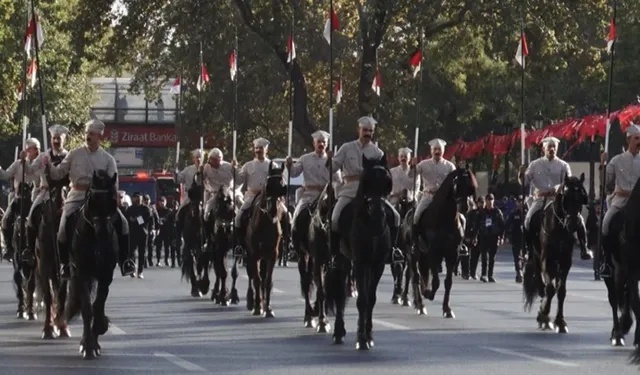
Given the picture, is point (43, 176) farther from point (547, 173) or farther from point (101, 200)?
point (547, 173)

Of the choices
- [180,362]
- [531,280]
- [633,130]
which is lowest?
[180,362]

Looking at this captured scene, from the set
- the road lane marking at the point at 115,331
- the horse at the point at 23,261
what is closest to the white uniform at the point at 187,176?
the horse at the point at 23,261

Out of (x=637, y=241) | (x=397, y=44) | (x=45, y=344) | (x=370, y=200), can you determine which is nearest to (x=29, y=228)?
(x=45, y=344)

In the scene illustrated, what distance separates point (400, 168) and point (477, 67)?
99.1 ft

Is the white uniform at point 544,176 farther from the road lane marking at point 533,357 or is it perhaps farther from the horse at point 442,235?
the road lane marking at point 533,357

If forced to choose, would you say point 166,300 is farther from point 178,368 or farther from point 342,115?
point 342,115

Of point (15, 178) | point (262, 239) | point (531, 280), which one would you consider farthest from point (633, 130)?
point (15, 178)

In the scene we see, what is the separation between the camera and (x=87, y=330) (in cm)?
1833

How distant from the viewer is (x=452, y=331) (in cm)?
2245

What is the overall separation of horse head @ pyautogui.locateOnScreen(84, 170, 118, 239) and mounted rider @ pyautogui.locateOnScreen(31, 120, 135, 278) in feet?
1.24

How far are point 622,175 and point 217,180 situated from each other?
1025 cm

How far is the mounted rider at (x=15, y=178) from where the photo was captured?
78.2 feet

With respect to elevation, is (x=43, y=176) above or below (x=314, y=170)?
A: below

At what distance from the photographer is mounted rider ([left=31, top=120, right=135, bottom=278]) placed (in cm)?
1931
